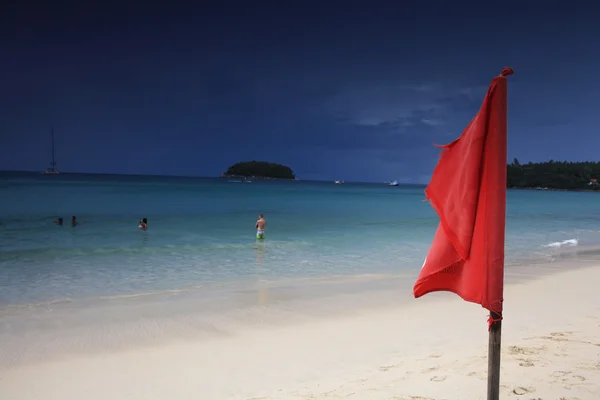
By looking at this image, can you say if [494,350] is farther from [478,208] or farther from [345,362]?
[345,362]

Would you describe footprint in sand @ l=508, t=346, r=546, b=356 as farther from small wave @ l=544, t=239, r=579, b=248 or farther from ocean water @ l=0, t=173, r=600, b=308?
small wave @ l=544, t=239, r=579, b=248

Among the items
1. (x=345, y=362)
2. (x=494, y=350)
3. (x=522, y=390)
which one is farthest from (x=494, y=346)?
(x=345, y=362)

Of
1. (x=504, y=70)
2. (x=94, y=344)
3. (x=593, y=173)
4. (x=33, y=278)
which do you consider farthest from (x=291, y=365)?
(x=593, y=173)

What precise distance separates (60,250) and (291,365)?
16304mm

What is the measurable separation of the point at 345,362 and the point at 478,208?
4283mm

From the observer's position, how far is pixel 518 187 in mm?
193250

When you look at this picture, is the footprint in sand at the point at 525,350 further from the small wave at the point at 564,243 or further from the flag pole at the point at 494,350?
the small wave at the point at 564,243

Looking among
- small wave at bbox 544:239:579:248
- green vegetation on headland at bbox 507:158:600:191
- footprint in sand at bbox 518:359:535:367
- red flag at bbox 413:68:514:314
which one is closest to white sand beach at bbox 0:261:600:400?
footprint in sand at bbox 518:359:535:367

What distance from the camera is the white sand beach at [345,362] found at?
206 inches

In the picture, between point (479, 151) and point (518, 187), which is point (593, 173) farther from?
point (479, 151)

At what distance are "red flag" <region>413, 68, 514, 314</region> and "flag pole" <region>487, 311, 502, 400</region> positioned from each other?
0.14 m

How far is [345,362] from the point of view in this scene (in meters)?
6.43

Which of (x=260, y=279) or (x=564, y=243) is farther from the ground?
(x=260, y=279)

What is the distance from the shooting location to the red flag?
2.76m
